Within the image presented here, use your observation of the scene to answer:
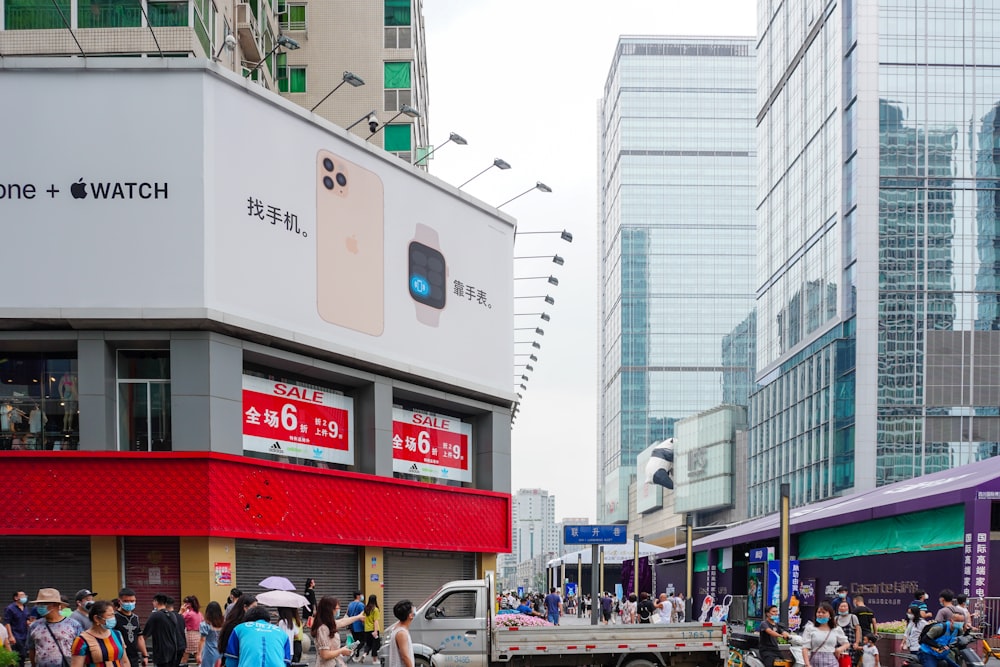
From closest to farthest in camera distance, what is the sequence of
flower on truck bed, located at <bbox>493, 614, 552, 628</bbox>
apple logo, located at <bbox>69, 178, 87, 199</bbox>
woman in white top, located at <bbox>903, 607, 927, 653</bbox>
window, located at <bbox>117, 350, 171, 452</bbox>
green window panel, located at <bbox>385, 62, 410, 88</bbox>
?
woman in white top, located at <bbox>903, 607, 927, 653</bbox>, flower on truck bed, located at <bbox>493, 614, 552, 628</bbox>, apple logo, located at <bbox>69, 178, 87, 199</bbox>, window, located at <bbox>117, 350, 171, 452</bbox>, green window panel, located at <bbox>385, 62, 410, 88</bbox>

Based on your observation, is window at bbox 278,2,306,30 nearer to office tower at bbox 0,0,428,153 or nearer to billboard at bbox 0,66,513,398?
office tower at bbox 0,0,428,153

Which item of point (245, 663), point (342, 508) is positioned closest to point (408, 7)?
point (342, 508)

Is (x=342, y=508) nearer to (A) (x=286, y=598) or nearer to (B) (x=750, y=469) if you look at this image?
(A) (x=286, y=598)

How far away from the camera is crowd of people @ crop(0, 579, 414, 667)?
32.8 feet

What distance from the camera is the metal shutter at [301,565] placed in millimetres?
27984

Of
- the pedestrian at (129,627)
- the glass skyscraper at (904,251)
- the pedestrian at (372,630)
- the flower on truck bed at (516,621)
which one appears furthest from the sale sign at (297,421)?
the glass skyscraper at (904,251)

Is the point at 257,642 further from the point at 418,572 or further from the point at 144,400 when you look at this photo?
the point at 418,572

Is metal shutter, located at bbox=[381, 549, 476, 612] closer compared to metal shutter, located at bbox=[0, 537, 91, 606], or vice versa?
metal shutter, located at bbox=[0, 537, 91, 606]

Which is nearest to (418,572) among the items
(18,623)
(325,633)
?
(18,623)

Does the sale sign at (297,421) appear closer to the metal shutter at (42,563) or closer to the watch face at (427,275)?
A: the watch face at (427,275)

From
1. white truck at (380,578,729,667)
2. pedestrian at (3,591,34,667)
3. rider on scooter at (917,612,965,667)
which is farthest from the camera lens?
pedestrian at (3,591,34,667)

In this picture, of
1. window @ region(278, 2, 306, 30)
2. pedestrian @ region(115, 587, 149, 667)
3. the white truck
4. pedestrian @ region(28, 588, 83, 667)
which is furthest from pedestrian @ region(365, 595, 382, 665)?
window @ region(278, 2, 306, 30)

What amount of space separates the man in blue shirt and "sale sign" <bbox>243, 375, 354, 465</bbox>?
18573 millimetres

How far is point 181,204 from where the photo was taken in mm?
27156
